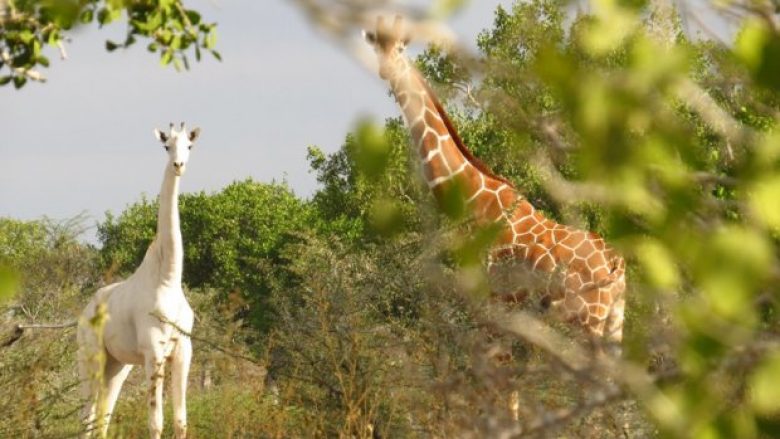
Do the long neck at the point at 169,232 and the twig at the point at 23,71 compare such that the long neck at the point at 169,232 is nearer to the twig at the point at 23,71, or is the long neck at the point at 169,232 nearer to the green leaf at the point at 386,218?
the twig at the point at 23,71

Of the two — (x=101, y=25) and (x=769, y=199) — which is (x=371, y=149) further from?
(x=101, y=25)

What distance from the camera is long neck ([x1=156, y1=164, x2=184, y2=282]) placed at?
1280 cm

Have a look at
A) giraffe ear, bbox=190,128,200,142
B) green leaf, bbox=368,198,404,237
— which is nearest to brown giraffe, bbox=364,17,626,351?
giraffe ear, bbox=190,128,200,142

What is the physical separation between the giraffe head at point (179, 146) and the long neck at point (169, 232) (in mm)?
79

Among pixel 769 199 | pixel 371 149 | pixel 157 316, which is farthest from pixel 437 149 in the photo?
pixel 769 199

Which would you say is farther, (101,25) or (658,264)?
(101,25)

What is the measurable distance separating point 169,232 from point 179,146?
70 centimetres

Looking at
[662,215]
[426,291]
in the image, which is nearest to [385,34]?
[662,215]

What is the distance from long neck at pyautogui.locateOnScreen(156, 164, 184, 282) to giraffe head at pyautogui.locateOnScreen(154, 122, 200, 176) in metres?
0.08

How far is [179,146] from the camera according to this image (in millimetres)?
13102

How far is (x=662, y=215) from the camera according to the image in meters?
1.98

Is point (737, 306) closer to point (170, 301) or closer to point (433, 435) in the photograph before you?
point (433, 435)

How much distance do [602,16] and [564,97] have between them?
202 mm

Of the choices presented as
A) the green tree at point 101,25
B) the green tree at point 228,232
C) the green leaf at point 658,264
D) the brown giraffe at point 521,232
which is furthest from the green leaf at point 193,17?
the green tree at point 228,232
